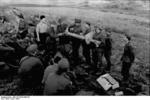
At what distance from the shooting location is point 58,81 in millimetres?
2281

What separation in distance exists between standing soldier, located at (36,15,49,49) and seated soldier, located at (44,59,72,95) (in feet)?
2.03

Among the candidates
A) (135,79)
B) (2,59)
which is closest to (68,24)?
(2,59)

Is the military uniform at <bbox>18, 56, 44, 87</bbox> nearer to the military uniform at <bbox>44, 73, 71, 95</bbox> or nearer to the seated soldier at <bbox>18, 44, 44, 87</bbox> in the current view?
the seated soldier at <bbox>18, 44, 44, 87</bbox>

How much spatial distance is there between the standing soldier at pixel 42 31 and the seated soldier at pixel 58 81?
62 cm

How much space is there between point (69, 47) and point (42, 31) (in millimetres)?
411

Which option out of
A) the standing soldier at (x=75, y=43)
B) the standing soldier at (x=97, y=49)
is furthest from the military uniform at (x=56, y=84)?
the standing soldier at (x=97, y=49)

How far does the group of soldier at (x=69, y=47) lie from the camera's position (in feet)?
8.84

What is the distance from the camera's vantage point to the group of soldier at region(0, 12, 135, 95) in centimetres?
269

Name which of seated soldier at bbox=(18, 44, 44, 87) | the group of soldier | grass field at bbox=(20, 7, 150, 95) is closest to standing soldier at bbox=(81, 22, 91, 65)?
the group of soldier

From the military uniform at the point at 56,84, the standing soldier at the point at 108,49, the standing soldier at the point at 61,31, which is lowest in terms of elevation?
the military uniform at the point at 56,84

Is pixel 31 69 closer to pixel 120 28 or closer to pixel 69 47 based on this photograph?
pixel 69 47

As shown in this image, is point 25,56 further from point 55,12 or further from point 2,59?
point 55,12

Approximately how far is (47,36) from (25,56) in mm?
401

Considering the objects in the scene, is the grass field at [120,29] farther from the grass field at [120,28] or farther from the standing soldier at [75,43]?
the standing soldier at [75,43]
